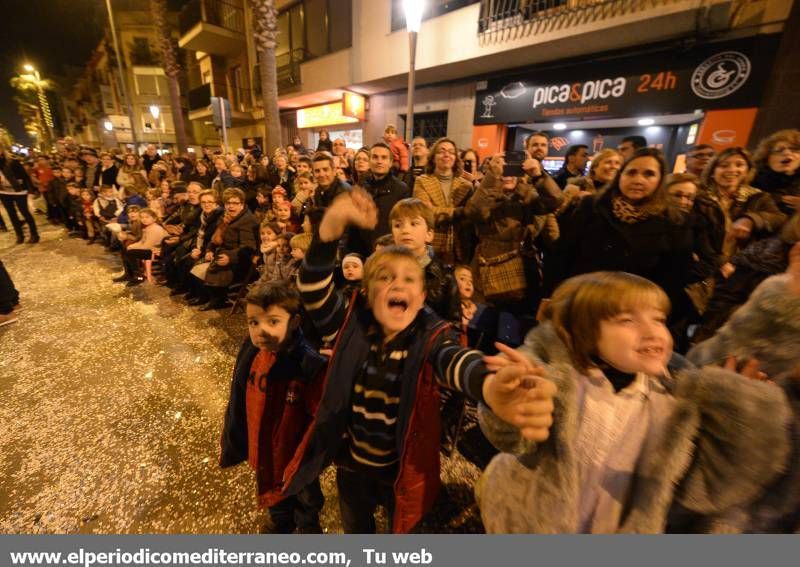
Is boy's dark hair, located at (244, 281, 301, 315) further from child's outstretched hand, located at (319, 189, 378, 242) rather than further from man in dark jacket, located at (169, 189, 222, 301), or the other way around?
man in dark jacket, located at (169, 189, 222, 301)

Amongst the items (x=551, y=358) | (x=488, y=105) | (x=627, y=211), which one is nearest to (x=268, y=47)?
(x=488, y=105)

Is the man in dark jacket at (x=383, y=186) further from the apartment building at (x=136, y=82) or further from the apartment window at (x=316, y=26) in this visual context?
the apartment building at (x=136, y=82)

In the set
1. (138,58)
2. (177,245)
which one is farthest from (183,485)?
(138,58)

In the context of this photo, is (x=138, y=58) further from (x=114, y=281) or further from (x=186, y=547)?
(x=186, y=547)

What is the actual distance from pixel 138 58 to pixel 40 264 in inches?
1314

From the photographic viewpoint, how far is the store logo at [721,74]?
5.79 meters

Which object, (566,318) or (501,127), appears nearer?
(566,318)

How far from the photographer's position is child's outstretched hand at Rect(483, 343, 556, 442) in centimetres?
86

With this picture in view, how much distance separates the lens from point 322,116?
588 inches

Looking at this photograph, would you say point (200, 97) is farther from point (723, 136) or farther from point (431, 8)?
point (723, 136)

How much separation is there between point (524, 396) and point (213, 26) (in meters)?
21.9

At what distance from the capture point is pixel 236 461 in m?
1.77

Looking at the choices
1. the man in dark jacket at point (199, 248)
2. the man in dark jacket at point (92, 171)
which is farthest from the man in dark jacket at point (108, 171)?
the man in dark jacket at point (199, 248)

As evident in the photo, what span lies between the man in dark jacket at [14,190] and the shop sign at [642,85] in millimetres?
11415
